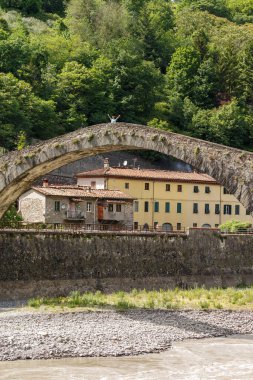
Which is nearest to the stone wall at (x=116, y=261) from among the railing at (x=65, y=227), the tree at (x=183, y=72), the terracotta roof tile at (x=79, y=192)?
the railing at (x=65, y=227)

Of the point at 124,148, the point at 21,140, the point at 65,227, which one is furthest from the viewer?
the point at 21,140

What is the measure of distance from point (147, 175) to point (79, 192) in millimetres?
10133

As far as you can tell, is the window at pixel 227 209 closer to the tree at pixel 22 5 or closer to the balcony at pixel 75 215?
the balcony at pixel 75 215

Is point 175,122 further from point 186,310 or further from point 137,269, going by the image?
point 186,310

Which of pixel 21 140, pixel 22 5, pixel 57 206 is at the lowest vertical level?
pixel 57 206

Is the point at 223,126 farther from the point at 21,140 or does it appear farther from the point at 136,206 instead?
the point at 21,140

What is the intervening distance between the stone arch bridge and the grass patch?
4.39 metres

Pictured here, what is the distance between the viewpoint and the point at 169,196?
65.8 meters

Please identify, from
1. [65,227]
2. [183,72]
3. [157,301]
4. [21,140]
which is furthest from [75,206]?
[183,72]

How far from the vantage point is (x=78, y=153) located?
92.0 feet

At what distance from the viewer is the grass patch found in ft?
101

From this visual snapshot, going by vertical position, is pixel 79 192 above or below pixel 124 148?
above

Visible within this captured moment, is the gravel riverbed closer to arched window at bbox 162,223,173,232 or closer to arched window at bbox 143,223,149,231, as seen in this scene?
arched window at bbox 143,223,149,231

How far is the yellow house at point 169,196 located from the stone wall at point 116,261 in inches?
678
